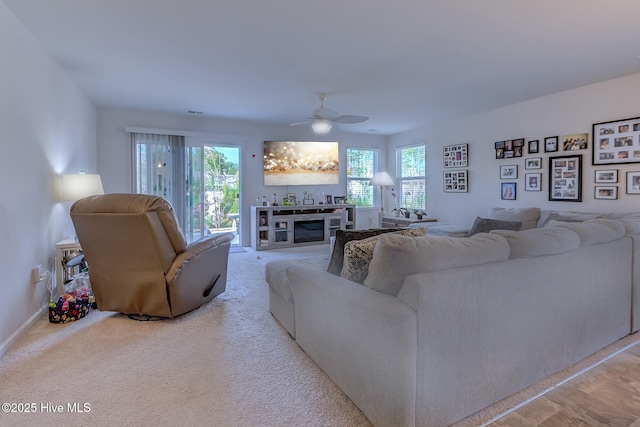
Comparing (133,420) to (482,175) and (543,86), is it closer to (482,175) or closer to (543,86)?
(543,86)

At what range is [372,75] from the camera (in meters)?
3.62

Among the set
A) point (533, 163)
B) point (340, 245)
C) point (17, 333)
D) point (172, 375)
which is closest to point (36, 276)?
point (17, 333)

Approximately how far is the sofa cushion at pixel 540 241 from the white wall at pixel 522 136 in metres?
2.65

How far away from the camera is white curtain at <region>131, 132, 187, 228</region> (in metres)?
5.40

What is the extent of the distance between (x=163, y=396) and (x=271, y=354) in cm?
68

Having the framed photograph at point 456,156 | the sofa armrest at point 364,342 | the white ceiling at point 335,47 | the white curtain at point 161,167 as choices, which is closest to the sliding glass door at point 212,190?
the white curtain at point 161,167

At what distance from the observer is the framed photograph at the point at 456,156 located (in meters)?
5.60

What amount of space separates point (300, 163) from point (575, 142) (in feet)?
14.3

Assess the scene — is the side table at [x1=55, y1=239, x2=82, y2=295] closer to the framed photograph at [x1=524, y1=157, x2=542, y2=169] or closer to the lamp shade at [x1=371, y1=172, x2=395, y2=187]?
the lamp shade at [x1=371, y1=172, x2=395, y2=187]

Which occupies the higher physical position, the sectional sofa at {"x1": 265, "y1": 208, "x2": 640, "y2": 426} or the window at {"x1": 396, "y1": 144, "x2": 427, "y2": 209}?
the window at {"x1": 396, "y1": 144, "x2": 427, "y2": 209}

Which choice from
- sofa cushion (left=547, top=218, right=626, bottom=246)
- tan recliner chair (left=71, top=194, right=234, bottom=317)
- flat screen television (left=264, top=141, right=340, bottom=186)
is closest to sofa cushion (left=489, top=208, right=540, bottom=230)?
sofa cushion (left=547, top=218, right=626, bottom=246)

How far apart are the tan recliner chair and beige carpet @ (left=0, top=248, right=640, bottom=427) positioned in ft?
0.64

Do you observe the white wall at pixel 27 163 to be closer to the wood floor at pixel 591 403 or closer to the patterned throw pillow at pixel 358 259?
the patterned throw pillow at pixel 358 259

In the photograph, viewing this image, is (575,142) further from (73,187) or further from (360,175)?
(73,187)
